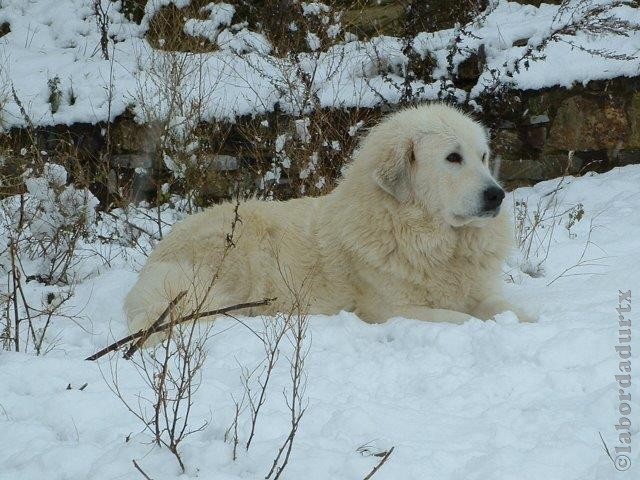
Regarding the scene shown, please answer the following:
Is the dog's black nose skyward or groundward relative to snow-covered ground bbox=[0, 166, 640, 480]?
skyward

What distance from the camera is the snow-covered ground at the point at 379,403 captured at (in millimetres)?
2580

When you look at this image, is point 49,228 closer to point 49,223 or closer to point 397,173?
point 49,223

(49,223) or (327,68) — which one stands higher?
(327,68)

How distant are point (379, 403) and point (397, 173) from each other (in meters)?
1.91

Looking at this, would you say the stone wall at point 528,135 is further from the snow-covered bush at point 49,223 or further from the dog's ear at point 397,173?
the dog's ear at point 397,173

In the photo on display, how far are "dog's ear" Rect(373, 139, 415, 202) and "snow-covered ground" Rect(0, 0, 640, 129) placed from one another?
3.28 meters

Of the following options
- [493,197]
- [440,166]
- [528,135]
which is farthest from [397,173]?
[528,135]

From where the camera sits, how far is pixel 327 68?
8594 millimetres

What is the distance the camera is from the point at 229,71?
369 inches

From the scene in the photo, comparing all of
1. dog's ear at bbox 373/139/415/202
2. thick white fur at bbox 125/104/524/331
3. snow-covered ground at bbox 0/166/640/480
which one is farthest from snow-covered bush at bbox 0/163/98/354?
dog's ear at bbox 373/139/415/202

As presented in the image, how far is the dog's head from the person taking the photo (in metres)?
4.54

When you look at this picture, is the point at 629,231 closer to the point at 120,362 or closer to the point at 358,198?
the point at 358,198

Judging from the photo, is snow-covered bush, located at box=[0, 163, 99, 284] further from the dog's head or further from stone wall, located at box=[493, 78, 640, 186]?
stone wall, located at box=[493, 78, 640, 186]

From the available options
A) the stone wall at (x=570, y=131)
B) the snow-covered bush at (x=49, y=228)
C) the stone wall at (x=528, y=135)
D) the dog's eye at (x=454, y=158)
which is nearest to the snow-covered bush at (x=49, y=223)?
the snow-covered bush at (x=49, y=228)
